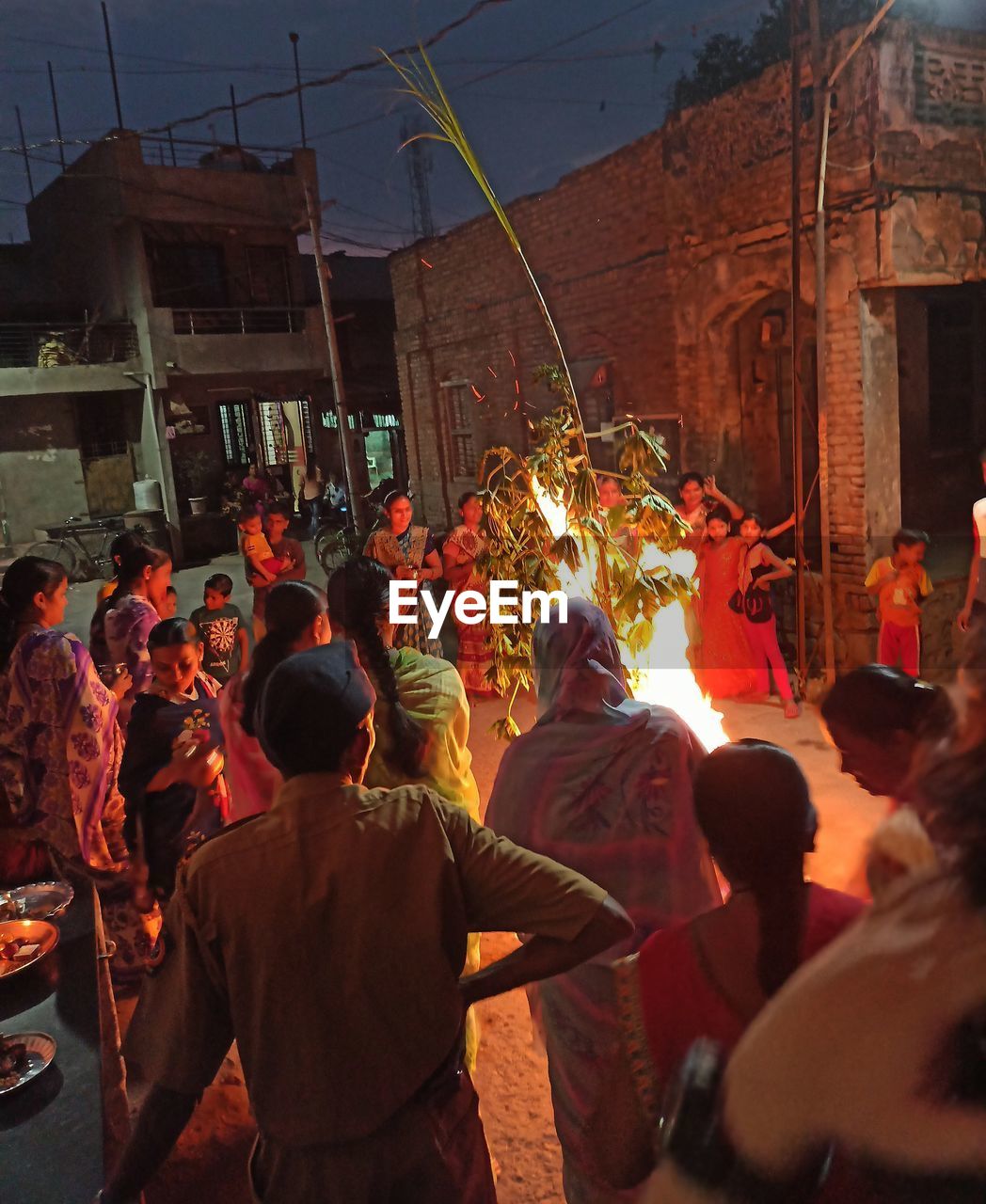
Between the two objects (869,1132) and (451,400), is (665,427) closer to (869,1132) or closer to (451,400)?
(451,400)

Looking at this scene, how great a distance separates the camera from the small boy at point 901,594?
6316 millimetres

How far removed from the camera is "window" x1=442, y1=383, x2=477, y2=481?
1430 cm

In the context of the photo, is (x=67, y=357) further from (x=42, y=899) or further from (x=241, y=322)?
(x=42, y=899)

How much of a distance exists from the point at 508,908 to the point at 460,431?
1320 cm

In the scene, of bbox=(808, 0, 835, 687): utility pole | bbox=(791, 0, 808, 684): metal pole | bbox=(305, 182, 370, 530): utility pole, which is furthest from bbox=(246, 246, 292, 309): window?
bbox=(791, 0, 808, 684): metal pole

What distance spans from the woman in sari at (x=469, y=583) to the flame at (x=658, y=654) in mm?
2778

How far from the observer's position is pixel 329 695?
1.85m

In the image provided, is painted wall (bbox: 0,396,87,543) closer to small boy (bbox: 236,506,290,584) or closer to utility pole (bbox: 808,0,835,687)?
small boy (bbox: 236,506,290,584)

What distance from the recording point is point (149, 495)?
62.5 ft

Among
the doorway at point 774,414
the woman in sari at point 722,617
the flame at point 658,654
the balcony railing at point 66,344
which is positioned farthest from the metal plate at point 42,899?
the balcony railing at point 66,344

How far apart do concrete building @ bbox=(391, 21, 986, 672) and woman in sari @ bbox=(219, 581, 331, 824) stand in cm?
499

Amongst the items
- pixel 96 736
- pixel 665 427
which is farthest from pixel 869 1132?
pixel 665 427

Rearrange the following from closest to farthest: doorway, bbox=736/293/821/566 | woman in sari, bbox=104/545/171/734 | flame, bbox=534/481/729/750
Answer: flame, bbox=534/481/729/750
woman in sari, bbox=104/545/171/734
doorway, bbox=736/293/821/566

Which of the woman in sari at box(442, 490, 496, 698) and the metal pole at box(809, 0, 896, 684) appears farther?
the woman in sari at box(442, 490, 496, 698)
